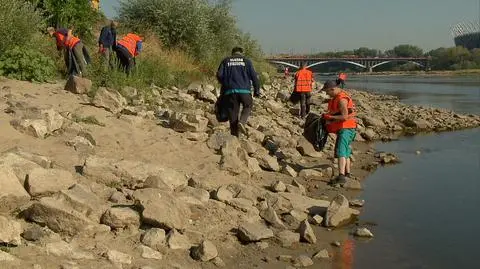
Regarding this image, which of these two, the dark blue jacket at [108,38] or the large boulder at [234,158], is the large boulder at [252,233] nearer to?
the large boulder at [234,158]

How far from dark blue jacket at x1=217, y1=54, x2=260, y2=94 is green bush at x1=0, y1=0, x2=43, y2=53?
521 cm

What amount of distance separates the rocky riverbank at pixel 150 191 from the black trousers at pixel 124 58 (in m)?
2.47

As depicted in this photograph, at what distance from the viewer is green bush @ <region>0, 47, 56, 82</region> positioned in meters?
10.8

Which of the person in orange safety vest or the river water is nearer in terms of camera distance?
the river water

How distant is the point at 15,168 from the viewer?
17.3ft

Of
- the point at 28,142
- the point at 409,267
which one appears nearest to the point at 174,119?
the point at 28,142

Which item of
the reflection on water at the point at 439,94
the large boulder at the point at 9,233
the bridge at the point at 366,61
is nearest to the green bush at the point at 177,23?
the reflection on water at the point at 439,94

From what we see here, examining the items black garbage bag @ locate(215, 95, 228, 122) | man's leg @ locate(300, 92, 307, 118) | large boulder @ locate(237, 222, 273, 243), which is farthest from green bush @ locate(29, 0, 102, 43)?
large boulder @ locate(237, 222, 273, 243)

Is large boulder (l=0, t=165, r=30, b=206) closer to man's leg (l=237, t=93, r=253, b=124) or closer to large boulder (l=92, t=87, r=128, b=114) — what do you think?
large boulder (l=92, t=87, r=128, b=114)

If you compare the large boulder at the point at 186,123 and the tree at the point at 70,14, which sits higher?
the tree at the point at 70,14

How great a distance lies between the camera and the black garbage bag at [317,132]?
8.91 meters

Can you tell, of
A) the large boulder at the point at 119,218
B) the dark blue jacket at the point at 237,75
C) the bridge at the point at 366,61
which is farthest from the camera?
the bridge at the point at 366,61

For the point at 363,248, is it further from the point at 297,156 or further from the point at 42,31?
the point at 42,31

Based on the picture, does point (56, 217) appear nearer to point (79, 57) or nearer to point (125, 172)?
point (125, 172)
